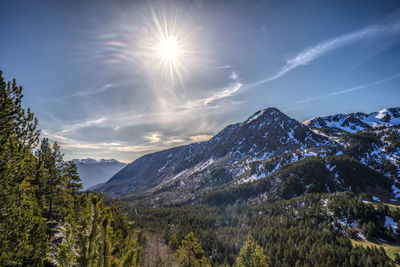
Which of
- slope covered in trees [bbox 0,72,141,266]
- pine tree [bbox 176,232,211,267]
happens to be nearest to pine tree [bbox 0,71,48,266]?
slope covered in trees [bbox 0,72,141,266]

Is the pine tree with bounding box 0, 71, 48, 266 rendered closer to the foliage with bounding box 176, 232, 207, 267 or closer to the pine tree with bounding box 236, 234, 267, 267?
the foliage with bounding box 176, 232, 207, 267

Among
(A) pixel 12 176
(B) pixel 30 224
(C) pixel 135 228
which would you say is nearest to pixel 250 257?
(B) pixel 30 224

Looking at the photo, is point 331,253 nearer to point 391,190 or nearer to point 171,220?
point 171,220

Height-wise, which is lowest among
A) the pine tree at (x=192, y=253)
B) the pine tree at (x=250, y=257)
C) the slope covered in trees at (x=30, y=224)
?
the pine tree at (x=250, y=257)

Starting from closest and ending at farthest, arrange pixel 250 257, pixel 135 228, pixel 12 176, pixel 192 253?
pixel 12 176 → pixel 192 253 → pixel 250 257 → pixel 135 228

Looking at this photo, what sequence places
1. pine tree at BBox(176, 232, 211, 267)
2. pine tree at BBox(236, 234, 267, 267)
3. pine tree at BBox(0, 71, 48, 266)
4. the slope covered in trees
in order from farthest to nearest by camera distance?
pine tree at BBox(236, 234, 267, 267) → pine tree at BBox(176, 232, 211, 267) → pine tree at BBox(0, 71, 48, 266) → the slope covered in trees

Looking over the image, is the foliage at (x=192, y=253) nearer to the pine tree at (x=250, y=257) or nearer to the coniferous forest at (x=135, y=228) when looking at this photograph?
the coniferous forest at (x=135, y=228)

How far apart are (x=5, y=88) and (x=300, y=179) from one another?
23697cm

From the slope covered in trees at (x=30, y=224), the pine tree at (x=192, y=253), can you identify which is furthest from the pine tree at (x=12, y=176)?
the pine tree at (x=192, y=253)

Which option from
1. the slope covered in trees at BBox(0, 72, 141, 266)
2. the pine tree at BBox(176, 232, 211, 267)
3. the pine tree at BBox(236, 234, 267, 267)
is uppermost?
the slope covered in trees at BBox(0, 72, 141, 266)

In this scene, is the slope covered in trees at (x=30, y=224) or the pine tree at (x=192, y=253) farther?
the pine tree at (x=192, y=253)

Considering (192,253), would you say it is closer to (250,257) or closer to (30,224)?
(250,257)

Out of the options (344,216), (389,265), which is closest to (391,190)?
(344,216)

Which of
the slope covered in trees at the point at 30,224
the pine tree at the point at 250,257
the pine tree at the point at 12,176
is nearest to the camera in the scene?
the slope covered in trees at the point at 30,224
